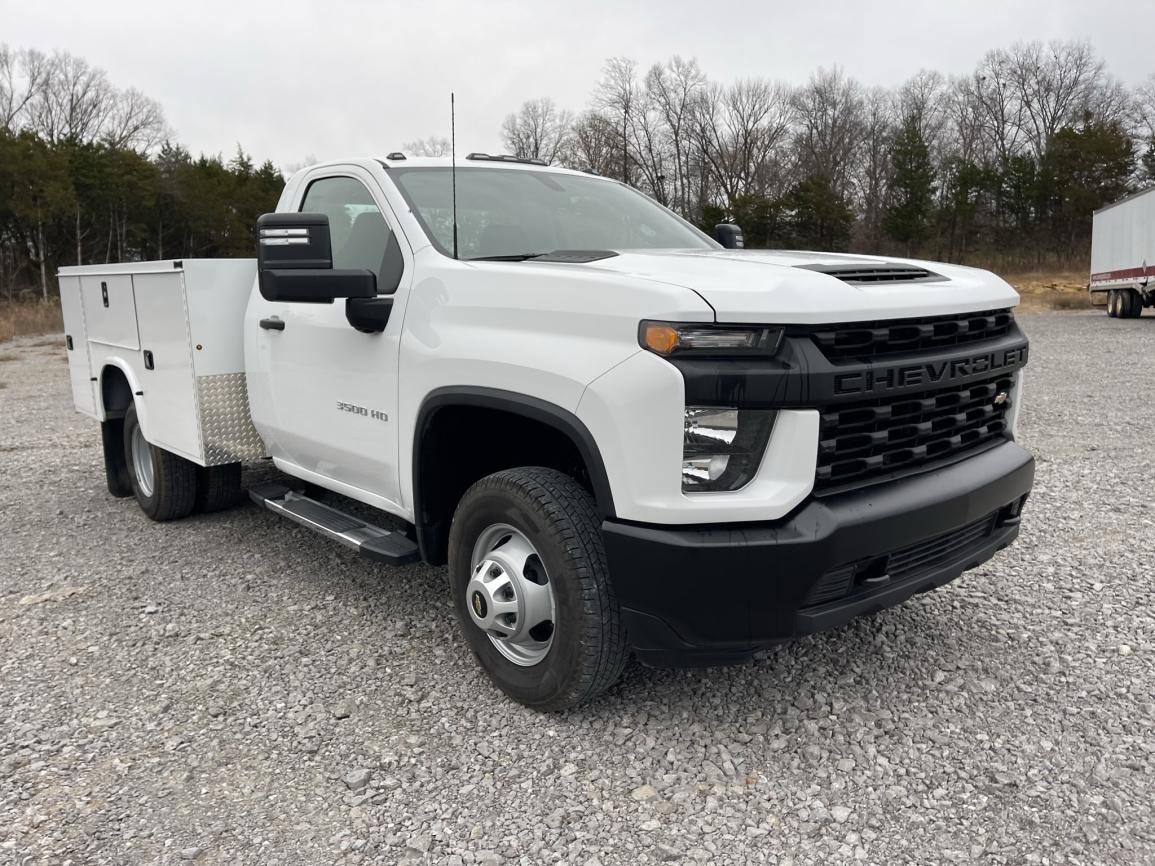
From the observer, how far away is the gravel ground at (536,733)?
2.52 metres

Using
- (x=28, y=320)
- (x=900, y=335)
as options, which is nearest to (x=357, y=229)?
(x=900, y=335)

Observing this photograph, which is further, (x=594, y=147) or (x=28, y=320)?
(x=594, y=147)

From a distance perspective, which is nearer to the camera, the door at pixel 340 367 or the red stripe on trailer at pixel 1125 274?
the door at pixel 340 367

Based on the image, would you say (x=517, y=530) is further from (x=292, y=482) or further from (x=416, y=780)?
(x=292, y=482)

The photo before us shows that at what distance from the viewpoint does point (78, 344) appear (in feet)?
20.0

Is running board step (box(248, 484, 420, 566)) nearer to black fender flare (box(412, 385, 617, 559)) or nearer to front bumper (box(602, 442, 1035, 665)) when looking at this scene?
black fender flare (box(412, 385, 617, 559))

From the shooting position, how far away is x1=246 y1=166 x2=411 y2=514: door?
143 inches

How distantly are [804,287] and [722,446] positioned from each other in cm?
51

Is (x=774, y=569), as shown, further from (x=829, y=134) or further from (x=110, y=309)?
(x=829, y=134)

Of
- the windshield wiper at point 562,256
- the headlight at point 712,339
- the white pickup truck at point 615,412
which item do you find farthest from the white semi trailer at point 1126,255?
the headlight at point 712,339

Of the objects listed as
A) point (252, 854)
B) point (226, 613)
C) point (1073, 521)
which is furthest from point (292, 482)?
point (1073, 521)

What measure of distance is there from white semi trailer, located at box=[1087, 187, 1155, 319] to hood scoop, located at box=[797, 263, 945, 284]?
2129cm

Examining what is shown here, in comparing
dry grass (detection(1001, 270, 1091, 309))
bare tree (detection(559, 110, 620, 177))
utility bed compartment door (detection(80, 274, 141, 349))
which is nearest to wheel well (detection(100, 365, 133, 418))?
utility bed compartment door (detection(80, 274, 141, 349))

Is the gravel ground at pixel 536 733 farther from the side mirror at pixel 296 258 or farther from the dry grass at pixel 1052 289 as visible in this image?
the dry grass at pixel 1052 289
